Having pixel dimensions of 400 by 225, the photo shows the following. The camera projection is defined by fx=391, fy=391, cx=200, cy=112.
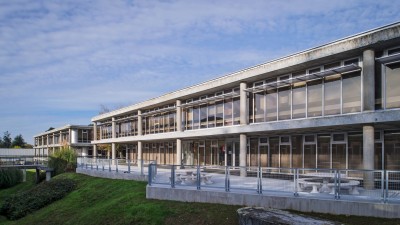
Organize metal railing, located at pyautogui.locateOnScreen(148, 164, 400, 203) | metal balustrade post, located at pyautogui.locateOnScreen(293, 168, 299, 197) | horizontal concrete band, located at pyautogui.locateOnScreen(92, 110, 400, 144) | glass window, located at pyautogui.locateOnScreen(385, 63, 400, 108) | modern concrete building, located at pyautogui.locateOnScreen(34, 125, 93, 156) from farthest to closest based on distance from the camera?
modern concrete building, located at pyautogui.locateOnScreen(34, 125, 93, 156), glass window, located at pyautogui.locateOnScreen(385, 63, 400, 108), horizontal concrete band, located at pyautogui.locateOnScreen(92, 110, 400, 144), metal balustrade post, located at pyautogui.locateOnScreen(293, 168, 299, 197), metal railing, located at pyautogui.locateOnScreen(148, 164, 400, 203)

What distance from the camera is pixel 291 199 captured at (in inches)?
533

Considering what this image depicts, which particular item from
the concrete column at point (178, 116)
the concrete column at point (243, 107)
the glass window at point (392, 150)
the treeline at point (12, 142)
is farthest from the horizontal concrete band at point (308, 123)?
the treeline at point (12, 142)

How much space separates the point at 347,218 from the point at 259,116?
1201cm

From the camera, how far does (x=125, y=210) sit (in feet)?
55.3

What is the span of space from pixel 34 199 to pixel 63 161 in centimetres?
1558

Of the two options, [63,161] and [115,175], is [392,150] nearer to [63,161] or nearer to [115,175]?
[115,175]

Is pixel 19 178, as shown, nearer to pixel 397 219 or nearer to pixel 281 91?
pixel 281 91

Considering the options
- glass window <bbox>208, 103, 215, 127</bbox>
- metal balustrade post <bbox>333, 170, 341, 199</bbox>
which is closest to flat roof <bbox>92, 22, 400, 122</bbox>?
glass window <bbox>208, 103, 215, 127</bbox>

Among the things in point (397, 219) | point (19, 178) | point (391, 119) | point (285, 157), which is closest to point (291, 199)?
point (397, 219)

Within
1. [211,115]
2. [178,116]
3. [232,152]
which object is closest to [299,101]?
[232,152]

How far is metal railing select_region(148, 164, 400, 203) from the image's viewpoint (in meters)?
12.7

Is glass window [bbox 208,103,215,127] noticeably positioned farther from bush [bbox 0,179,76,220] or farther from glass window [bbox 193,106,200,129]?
bush [bbox 0,179,76,220]

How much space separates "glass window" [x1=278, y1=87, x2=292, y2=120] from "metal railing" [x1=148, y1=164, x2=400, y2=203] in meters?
6.91

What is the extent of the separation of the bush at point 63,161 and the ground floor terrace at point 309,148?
14138 millimetres
